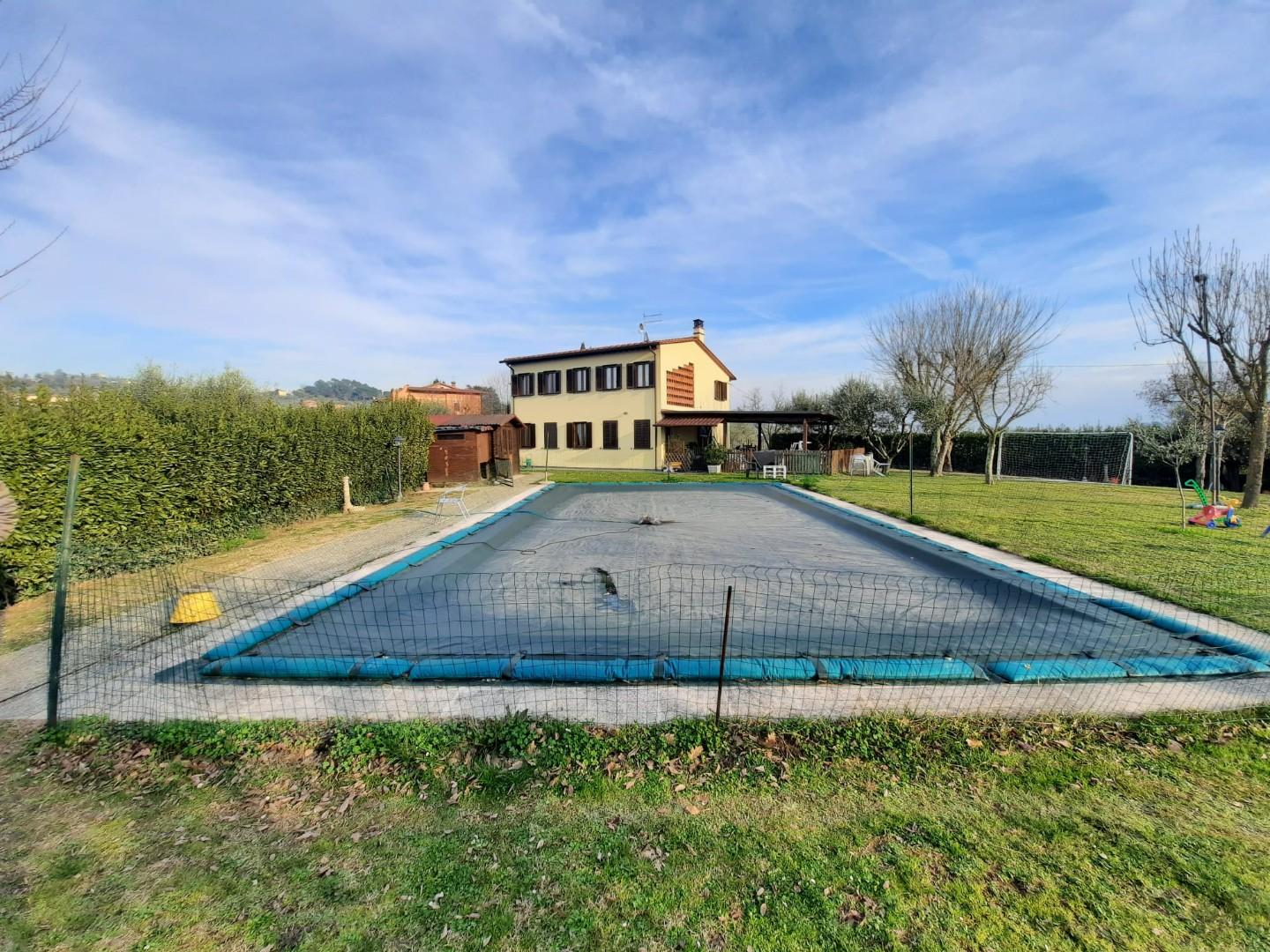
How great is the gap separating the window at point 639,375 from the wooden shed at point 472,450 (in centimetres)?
619

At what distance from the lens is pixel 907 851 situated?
2.17 metres

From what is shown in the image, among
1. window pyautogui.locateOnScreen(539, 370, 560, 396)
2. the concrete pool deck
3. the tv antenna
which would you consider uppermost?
the tv antenna

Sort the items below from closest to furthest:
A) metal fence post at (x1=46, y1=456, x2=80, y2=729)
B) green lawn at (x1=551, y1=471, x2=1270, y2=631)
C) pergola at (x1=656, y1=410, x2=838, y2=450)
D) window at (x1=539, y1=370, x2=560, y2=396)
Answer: metal fence post at (x1=46, y1=456, x2=80, y2=729) → green lawn at (x1=551, y1=471, x2=1270, y2=631) → pergola at (x1=656, y1=410, x2=838, y2=450) → window at (x1=539, y1=370, x2=560, y2=396)

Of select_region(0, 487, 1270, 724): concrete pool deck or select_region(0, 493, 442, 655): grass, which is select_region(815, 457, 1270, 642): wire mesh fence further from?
select_region(0, 493, 442, 655): grass

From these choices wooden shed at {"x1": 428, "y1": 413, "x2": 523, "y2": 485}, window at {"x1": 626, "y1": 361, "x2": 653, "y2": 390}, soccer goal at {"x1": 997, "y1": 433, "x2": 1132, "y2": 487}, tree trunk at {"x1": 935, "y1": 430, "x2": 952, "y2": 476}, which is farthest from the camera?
window at {"x1": 626, "y1": 361, "x2": 653, "y2": 390}

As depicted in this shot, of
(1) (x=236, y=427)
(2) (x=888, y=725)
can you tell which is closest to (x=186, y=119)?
(1) (x=236, y=427)

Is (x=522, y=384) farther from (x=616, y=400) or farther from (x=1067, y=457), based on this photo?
(x=1067, y=457)

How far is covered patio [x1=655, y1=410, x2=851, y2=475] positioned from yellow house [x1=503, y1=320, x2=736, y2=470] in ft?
0.29

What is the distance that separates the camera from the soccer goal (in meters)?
20.7

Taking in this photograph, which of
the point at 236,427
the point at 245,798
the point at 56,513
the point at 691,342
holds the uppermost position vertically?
the point at 691,342

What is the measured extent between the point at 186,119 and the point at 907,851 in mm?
12430

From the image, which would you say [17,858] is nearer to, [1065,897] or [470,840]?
[470,840]

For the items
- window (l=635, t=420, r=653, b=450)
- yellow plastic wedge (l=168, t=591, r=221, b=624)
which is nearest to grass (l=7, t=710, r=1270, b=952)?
yellow plastic wedge (l=168, t=591, r=221, b=624)

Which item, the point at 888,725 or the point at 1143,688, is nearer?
the point at 888,725
